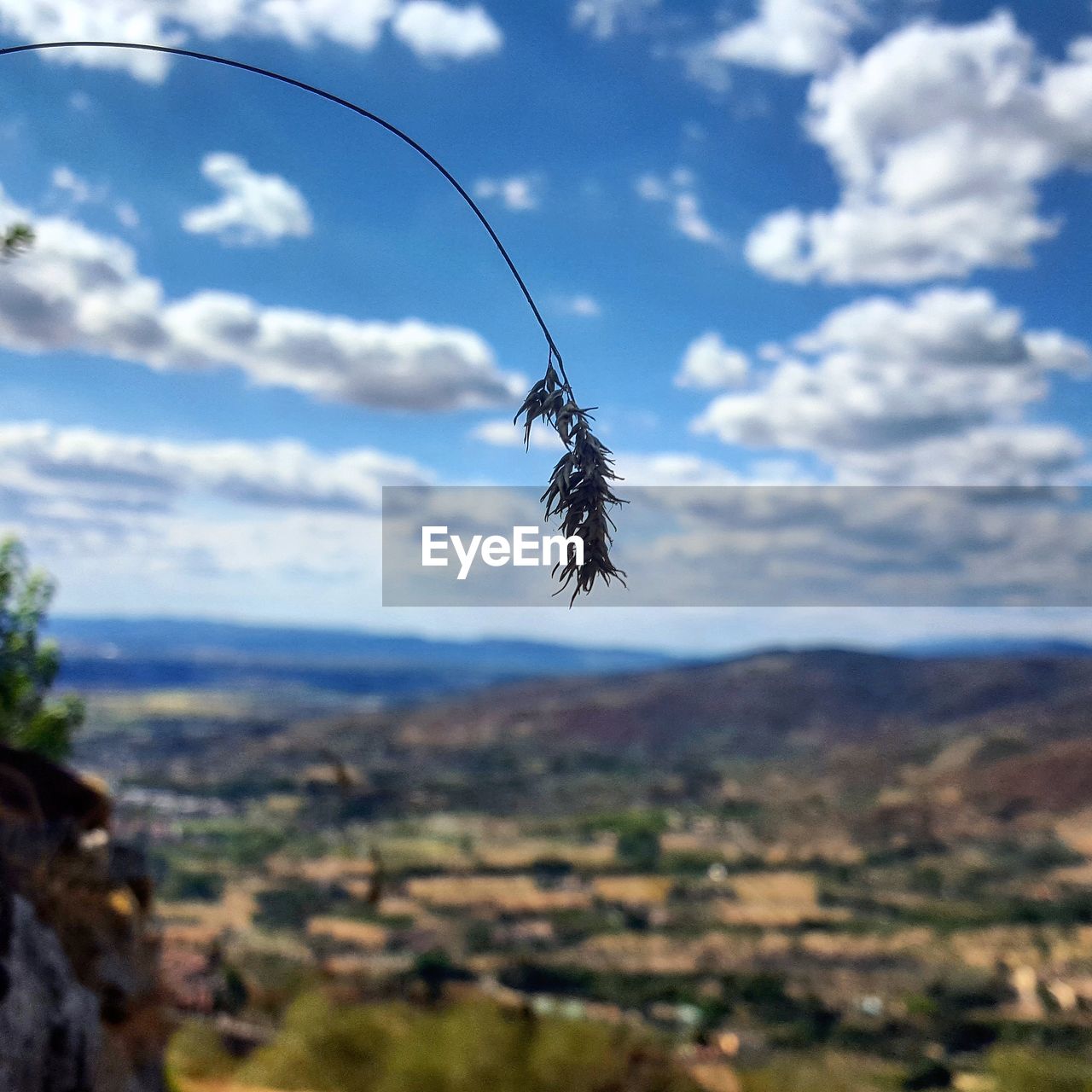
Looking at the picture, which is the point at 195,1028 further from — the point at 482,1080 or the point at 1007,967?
the point at 1007,967

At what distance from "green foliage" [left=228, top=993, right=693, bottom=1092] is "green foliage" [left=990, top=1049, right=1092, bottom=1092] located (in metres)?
9.67

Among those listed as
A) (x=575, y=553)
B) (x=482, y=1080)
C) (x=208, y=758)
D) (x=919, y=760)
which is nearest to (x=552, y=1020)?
(x=482, y=1080)

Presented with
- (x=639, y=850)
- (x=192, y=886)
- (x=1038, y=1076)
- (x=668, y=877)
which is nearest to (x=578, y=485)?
(x=1038, y=1076)

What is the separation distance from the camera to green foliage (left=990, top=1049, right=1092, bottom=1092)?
32.4m

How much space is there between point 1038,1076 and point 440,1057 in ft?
58.8

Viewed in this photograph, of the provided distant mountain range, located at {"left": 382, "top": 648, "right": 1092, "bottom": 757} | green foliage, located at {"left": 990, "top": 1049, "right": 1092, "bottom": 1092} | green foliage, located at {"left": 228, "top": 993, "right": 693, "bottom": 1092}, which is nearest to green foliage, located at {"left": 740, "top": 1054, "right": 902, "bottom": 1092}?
green foliage, located at {"left": 228, "top": 993, "right": 693, "bottom": 1092}

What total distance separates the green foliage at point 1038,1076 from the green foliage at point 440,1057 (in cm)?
967

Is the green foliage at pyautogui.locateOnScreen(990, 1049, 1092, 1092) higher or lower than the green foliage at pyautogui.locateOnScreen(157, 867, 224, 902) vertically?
higher

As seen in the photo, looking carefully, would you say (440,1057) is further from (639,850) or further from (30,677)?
(639,850)

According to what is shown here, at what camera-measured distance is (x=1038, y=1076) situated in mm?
33000

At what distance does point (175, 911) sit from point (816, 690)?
117 meters

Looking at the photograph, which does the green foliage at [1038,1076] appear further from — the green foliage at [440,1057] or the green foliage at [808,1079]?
the green foliage at [440,1057]

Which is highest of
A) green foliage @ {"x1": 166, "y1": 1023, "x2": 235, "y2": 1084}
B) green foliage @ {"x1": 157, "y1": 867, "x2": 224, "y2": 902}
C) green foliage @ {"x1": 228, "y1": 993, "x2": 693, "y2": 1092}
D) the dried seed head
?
the dried seed head

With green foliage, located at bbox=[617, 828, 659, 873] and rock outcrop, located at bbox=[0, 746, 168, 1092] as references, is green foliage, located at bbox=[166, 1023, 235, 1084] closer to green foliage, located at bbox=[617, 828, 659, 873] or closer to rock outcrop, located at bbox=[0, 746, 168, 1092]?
rock outcrop, located at bbox=[0, 746, 168, 1092]
